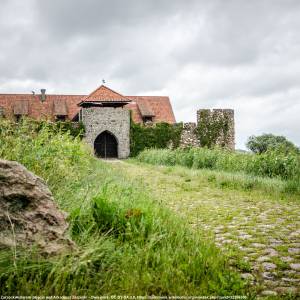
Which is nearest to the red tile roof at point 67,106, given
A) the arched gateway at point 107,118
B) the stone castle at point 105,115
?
the stone castle at point 105,115

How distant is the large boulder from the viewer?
3.15 m

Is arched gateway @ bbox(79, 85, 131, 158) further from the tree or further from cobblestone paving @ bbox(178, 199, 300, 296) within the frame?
cobblestone paving @ bbox(178, 199, 300, 296)

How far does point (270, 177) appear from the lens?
38.9 feet

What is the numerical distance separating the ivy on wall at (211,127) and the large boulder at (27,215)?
27.7m

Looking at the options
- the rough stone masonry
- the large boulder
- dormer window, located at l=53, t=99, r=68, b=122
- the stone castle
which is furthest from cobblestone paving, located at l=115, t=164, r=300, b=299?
dormer window, located at l=53, t=99, r=68, b=122

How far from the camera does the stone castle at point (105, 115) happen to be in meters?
29.5

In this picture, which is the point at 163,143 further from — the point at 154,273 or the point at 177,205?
the point at 154,273

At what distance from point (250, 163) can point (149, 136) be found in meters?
17.3

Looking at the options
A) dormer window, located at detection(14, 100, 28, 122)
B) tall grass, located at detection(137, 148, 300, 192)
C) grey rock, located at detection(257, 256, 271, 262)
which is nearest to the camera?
grey rock, located at detection(257, 256, 271, 262)

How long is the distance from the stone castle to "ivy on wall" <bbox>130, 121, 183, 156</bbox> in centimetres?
49

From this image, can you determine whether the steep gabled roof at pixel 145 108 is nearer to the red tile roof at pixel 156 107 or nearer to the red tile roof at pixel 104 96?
the red tile roof at pixel 156 107

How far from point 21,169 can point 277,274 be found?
2633 mm

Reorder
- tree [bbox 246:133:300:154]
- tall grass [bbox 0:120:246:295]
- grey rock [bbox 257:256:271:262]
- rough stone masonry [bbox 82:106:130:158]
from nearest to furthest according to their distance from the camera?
tall grass [bbox 0:120:246:295] → grey rock [bbox 257:256:271:262] → rough stone masonry [bbox 82:106:130:158] → tree [bbox 246:133:300:154]

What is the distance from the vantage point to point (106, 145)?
30.8m
